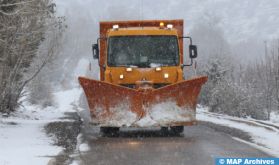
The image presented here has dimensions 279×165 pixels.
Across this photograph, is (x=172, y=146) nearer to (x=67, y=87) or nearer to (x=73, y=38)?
(x=67, y=87)

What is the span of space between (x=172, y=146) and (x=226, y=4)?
179 meters

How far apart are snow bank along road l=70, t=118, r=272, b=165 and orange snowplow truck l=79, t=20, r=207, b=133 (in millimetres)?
491

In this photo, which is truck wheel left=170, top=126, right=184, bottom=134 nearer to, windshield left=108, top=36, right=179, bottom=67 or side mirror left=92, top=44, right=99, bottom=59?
windshield left=108, top=36, right=179, bottom=67

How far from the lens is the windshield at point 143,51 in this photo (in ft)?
53.7

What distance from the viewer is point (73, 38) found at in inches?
6220

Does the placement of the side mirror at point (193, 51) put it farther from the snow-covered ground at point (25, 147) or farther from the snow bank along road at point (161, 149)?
the snow-covered ground at point (25, 147)

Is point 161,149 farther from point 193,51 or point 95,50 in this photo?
point 95,50

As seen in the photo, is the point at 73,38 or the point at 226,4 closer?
the point at 73,38

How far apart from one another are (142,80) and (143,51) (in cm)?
86

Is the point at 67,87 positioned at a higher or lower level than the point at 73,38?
lower

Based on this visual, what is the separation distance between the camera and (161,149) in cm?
1262

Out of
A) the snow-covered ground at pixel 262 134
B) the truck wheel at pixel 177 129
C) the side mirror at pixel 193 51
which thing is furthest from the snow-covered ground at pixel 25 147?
the side mirror at pixel 193 51

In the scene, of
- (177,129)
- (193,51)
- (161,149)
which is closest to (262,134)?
(177,129)

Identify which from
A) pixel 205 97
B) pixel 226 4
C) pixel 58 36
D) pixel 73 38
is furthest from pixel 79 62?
pixel 58 36
